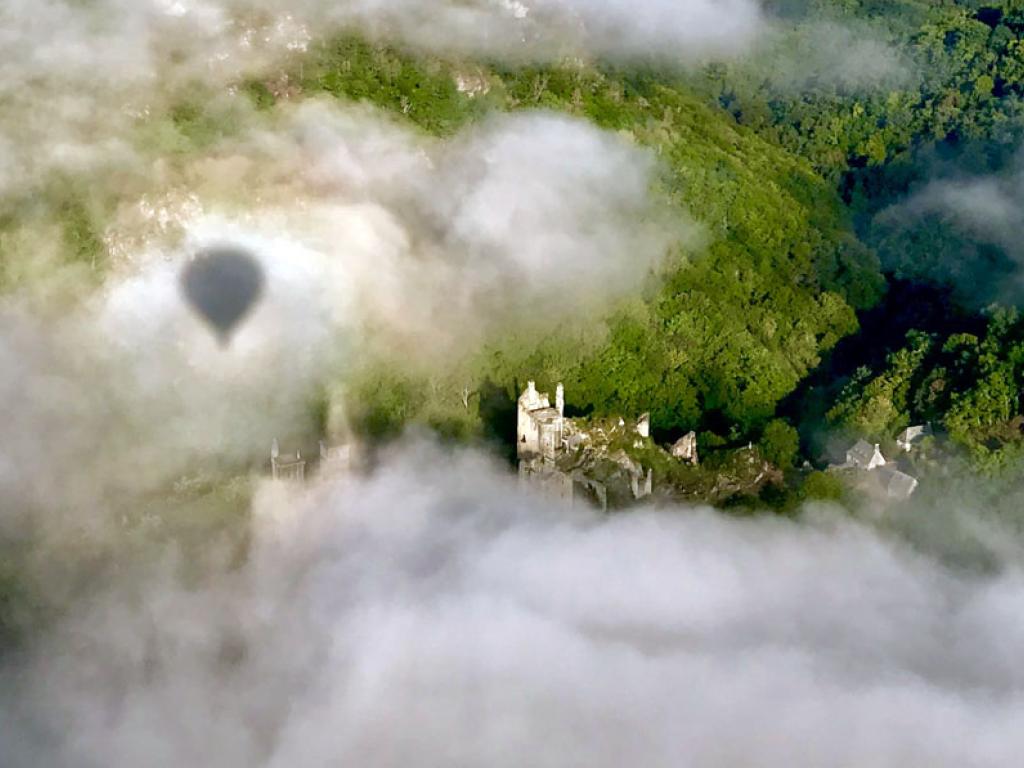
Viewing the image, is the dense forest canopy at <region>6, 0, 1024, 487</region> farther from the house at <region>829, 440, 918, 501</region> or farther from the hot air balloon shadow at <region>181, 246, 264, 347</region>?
the hot air balloon shadow at <region>181, 246, 264, 347</region>

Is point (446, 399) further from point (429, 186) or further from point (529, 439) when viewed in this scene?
point (429, 186)

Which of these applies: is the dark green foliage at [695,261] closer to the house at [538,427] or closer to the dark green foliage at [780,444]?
the dark green foliage at [780,444]

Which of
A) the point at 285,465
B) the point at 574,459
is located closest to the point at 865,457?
the point at 574,459

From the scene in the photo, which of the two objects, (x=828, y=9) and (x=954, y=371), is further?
(x=828, y=9)

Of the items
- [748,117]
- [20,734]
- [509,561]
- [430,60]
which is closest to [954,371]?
[509,561]

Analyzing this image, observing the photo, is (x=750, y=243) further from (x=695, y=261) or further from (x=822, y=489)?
(x=822, y=489)

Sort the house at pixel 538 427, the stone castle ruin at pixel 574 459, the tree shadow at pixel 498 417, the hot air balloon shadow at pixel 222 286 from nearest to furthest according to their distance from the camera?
the stone castle ruin at pixel 574 459 < the house at pixel 538 427 < the tree shadow at pixel 498 417 < the hot air balloon shadow at pixel 222 286

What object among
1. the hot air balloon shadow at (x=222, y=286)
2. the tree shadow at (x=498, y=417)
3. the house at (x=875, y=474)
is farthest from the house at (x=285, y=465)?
the house at (x=875, y=474)

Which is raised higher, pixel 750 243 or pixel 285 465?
pixel 750 243
